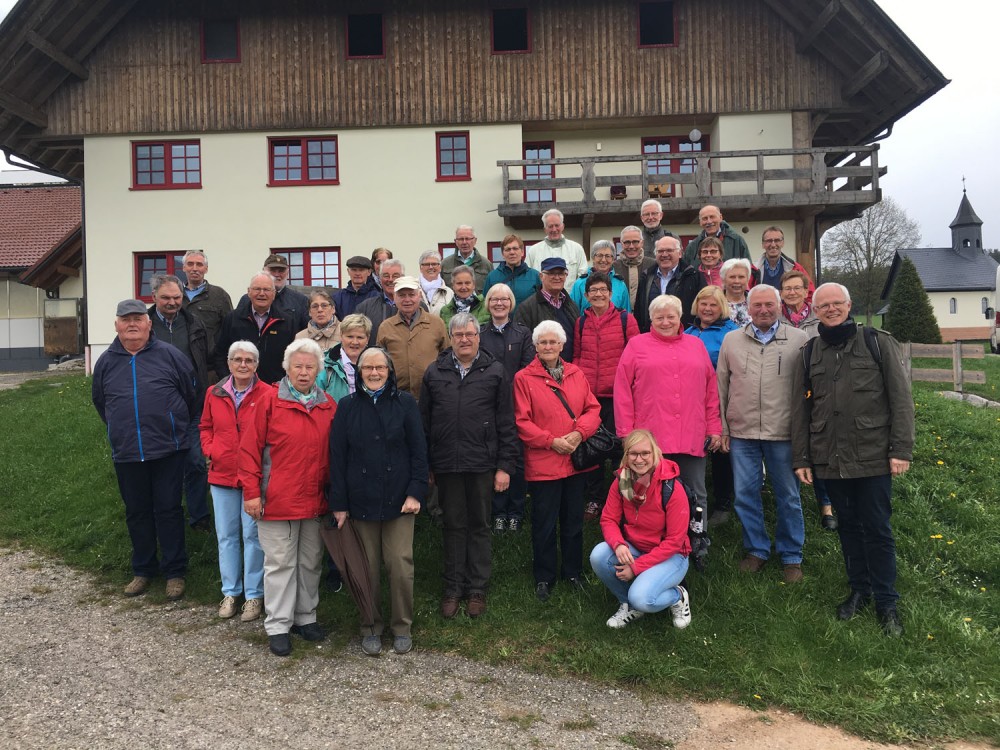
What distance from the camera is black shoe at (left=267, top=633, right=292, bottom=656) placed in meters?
4.66

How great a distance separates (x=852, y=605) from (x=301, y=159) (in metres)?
16.2

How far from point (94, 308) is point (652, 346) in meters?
16.8

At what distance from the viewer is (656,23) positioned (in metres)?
17.1

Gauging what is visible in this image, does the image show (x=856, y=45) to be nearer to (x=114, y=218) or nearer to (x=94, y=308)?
(x=114, y=218)

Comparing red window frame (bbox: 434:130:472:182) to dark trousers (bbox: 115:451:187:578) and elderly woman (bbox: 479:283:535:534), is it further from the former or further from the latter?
dark trousers (bbox: 115:451:187:578)

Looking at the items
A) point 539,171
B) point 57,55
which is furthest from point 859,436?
point 57,55

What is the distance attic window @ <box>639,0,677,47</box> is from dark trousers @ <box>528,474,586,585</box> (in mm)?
14837

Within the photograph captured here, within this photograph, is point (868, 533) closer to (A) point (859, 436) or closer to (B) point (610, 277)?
(A) point (859, 436)

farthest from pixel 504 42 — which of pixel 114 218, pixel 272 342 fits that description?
Answer: pixel 272 342

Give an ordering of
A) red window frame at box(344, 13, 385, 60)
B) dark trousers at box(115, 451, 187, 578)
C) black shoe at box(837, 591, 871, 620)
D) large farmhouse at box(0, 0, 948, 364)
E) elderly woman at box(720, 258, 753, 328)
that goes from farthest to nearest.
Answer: red window frame at box(344, 13, 385, 60)
large farmhouse at box(0, 0, 948, 364)
elderly woman at box(720, 258, 753, 328)
dark trousers at box(115, 451, 187, 578)
black shoe at box(837, 591, 871, 620)

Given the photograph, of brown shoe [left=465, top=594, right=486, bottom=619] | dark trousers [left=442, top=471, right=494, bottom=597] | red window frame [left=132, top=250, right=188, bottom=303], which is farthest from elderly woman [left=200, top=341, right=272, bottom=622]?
red window frame [left=132, top=250, right=188, bottom=303]

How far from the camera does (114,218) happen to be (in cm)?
1739

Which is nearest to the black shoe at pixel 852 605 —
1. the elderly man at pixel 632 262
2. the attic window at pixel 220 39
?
the elderly man at pixel 632 262

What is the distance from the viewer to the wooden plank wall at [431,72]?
16.6 m
